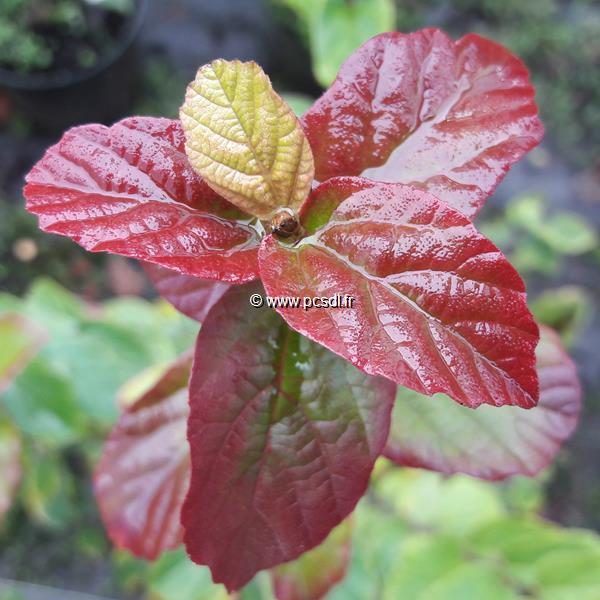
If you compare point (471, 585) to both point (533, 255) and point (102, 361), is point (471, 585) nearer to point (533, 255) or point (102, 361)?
point (102, 361)

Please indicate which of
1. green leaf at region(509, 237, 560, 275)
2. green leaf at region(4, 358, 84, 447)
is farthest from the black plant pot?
green leaf at region(509, 237, 560, 275)

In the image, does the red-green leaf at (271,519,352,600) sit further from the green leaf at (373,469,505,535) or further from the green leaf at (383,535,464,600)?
the green leaf at (373,469,505,535)

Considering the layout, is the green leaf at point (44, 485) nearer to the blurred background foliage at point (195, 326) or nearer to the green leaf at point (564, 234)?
the blurred background foliage at point (195, 326)

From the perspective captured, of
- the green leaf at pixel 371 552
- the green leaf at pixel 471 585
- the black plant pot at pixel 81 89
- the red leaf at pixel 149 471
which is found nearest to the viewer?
the red leaf at pixel 149 471

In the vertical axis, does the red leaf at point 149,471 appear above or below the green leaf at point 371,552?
above

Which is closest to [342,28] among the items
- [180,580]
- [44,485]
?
[180,580]

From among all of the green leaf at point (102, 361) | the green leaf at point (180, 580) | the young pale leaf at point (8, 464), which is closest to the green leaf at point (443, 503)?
the green leaf at point (180, 580)
